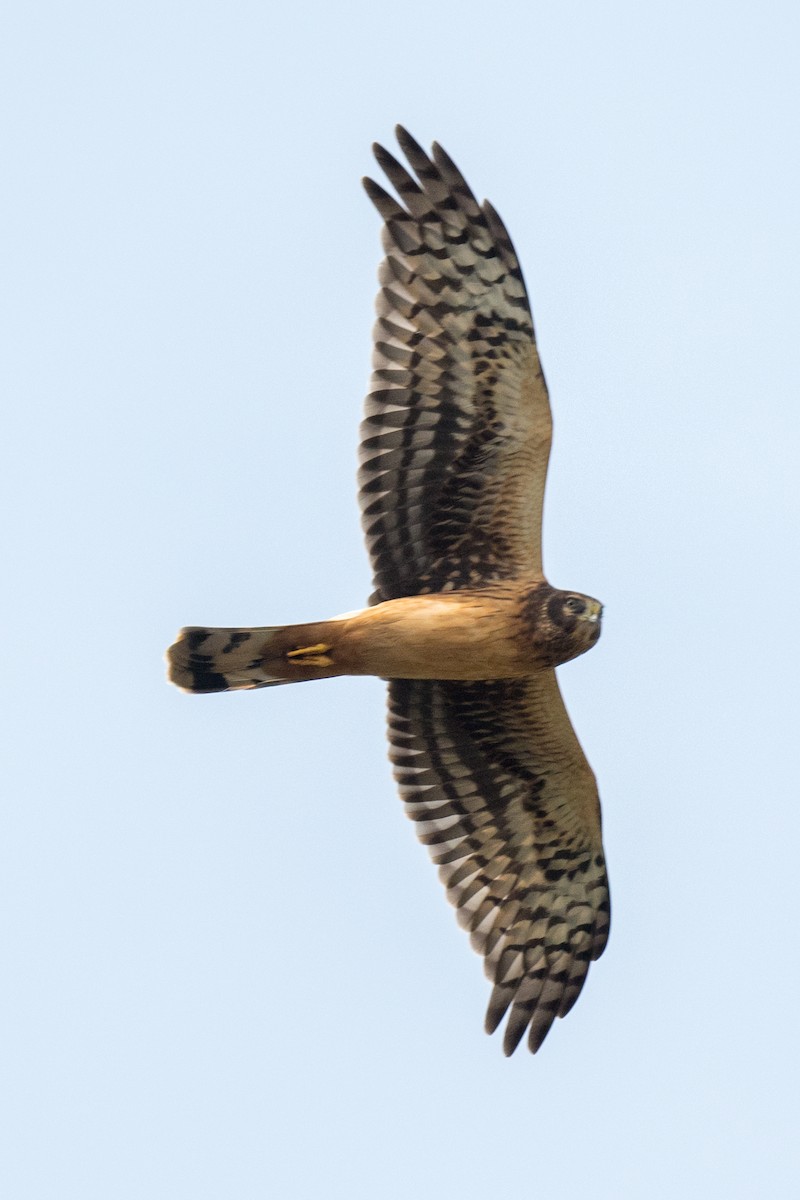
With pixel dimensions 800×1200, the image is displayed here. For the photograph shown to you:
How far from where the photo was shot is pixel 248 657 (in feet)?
36.8

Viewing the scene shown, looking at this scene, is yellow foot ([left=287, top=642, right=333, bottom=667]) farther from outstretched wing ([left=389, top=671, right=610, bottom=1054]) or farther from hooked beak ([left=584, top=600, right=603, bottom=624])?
hooked beak ([left=584, top=600, right=603, bottom=624])

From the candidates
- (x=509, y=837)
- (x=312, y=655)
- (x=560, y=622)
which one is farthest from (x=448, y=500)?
(x=509, y=837)

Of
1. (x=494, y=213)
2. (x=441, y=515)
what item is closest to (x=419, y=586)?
(x=441, y=515)

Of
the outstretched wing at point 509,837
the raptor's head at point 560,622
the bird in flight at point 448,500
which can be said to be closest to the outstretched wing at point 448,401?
the bird in flight at point 448,500

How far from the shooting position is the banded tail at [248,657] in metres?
11.1

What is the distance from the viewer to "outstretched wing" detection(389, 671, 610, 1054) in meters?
12.0

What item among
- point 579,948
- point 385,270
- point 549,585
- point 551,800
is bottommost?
point 579,948

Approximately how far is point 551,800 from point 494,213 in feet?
11.3

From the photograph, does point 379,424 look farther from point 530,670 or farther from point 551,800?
point 551,800

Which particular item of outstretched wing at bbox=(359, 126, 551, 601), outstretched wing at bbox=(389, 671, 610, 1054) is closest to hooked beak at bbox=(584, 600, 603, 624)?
outstretched wing at bbox=(359, 126, 551, 601)

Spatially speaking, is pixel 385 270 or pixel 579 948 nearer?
pixel 385 270

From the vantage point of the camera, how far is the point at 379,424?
11203 mm

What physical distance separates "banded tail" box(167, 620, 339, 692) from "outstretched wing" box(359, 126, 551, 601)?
1.70ft

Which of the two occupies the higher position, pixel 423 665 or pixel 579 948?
pixel 423 665
